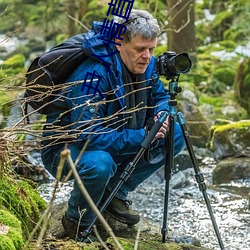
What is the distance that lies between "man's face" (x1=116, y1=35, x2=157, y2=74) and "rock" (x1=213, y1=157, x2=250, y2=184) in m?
3.11

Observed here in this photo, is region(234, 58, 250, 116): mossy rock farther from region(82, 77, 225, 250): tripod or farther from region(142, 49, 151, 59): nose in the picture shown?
region(142, 49, 151, 59): nose

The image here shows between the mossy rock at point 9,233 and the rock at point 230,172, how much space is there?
3.93 meters

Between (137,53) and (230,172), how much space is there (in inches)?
129

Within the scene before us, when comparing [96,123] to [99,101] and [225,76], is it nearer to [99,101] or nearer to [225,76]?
[99,101]

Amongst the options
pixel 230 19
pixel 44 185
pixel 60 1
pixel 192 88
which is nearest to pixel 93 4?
pixel 60 1

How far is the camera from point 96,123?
3.38m

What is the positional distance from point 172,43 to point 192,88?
67.6 inches

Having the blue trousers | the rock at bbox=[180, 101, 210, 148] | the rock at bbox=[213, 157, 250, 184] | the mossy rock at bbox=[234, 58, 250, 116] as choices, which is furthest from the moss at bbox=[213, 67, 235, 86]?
the blue trousers

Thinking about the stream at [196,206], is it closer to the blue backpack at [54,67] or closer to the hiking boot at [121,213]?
the hiking boot at [121,213]

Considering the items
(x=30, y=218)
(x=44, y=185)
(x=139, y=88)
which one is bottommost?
(x=44, y=185)

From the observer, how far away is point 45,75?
3.49m

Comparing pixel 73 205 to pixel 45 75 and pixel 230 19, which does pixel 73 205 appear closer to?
pixel 45 75

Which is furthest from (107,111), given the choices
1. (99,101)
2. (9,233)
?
(9,233)

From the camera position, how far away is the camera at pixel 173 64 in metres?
3.44
